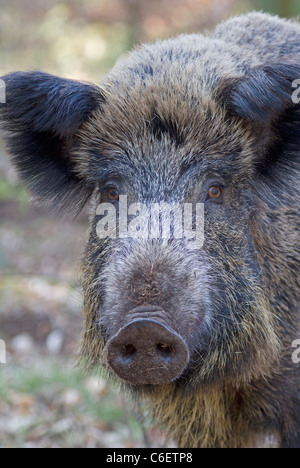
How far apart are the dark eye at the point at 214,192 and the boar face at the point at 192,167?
1cm

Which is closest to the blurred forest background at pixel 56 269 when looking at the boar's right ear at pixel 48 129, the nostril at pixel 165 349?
the boar's right ear at pixel 48 129

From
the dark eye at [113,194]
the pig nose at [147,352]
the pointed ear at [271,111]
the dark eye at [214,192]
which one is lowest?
the pig nose at [147,352]

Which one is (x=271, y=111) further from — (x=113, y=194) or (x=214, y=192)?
(x=113, y=194)

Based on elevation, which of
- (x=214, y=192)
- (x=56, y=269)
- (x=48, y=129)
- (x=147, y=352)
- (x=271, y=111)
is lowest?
(x=147, y=352)

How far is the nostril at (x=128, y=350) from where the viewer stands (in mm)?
3266

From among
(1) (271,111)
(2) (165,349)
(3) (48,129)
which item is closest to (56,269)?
(3) (48,129)

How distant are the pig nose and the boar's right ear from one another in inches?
55.9

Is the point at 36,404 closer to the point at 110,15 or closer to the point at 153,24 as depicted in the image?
the point at 153,24

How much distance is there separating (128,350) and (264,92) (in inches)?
65.4

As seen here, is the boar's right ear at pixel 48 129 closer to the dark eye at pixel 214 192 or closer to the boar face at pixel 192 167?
the boar face at pixel 192 167

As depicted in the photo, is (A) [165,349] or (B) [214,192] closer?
(A) [165,349]

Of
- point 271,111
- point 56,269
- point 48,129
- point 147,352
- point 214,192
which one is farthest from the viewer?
point 56,269

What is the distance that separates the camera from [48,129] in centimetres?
416
